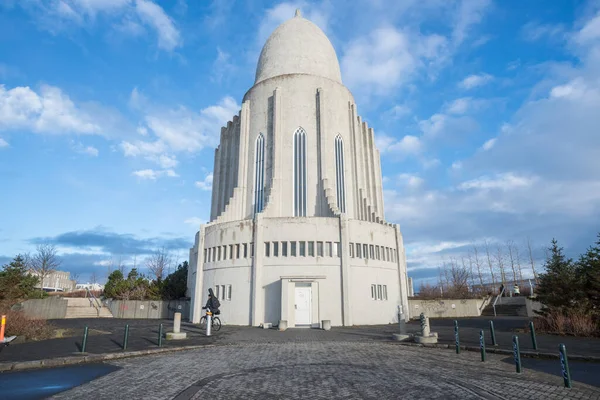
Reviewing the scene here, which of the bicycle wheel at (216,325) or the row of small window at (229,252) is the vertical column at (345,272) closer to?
the row of small window at (229,252)

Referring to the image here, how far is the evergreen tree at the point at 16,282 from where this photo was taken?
22203 millimetres

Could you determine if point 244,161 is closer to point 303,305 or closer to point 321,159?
point 321,159

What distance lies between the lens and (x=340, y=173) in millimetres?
35531

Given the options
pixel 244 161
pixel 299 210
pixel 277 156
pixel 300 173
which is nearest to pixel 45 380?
A: pixel 299 210

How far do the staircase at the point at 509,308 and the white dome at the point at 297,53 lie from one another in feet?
100.0

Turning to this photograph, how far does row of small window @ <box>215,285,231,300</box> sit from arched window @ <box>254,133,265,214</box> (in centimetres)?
852

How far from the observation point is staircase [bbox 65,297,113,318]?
37500 mm

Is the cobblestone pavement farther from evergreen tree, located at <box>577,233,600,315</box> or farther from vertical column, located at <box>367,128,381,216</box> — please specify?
vertical column, located at <box>367,128,381,216</box>

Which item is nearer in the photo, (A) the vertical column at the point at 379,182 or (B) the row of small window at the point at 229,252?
(B) the row of small window at the point at 229,252

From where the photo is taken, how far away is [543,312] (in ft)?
65.7

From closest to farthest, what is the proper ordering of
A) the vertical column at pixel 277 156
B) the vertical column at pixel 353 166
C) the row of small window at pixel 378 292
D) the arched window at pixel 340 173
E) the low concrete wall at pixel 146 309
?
the row of small window at pixel 378 292, the vertical column at pixel 277 156, the arched window at pixel 340 173, the vertical column at pixel 353 166, the low concrete wall at pixel 146 309

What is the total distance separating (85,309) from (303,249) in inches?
1085

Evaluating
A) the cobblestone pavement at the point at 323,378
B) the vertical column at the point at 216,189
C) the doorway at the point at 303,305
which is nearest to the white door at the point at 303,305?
the doorway at the point at 303,305

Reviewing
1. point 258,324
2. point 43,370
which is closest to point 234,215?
point 258,324
